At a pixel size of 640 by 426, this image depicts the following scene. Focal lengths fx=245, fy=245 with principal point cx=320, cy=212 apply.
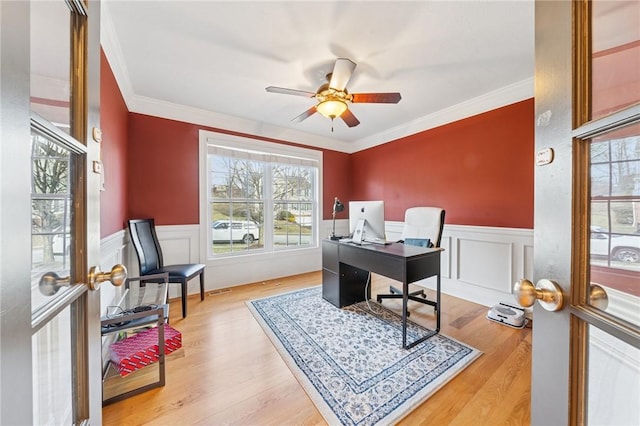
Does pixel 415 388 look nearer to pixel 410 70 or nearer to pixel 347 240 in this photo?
pixel 347 240

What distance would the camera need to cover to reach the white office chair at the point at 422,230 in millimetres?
2658

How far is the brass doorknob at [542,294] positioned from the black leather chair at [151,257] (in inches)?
111

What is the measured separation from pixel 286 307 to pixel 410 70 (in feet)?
9.13

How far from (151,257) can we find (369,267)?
2418 mm

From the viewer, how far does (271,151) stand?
3914 millimetres

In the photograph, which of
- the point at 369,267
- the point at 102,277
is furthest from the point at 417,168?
the point at 102,277

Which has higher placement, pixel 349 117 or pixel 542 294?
pixel 349 117

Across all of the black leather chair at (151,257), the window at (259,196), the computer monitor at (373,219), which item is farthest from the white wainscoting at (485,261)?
the black leather chair at (151,257)

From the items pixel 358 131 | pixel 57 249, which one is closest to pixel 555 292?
pixel 57 249

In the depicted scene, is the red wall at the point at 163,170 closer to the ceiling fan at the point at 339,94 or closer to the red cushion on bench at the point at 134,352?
the red cushion on bench at the point at 134,352

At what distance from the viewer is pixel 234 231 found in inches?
146

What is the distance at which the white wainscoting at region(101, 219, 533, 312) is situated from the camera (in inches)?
104

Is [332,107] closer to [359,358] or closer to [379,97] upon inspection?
[379,97]

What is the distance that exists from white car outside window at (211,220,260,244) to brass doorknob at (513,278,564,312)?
3600 millimetres
